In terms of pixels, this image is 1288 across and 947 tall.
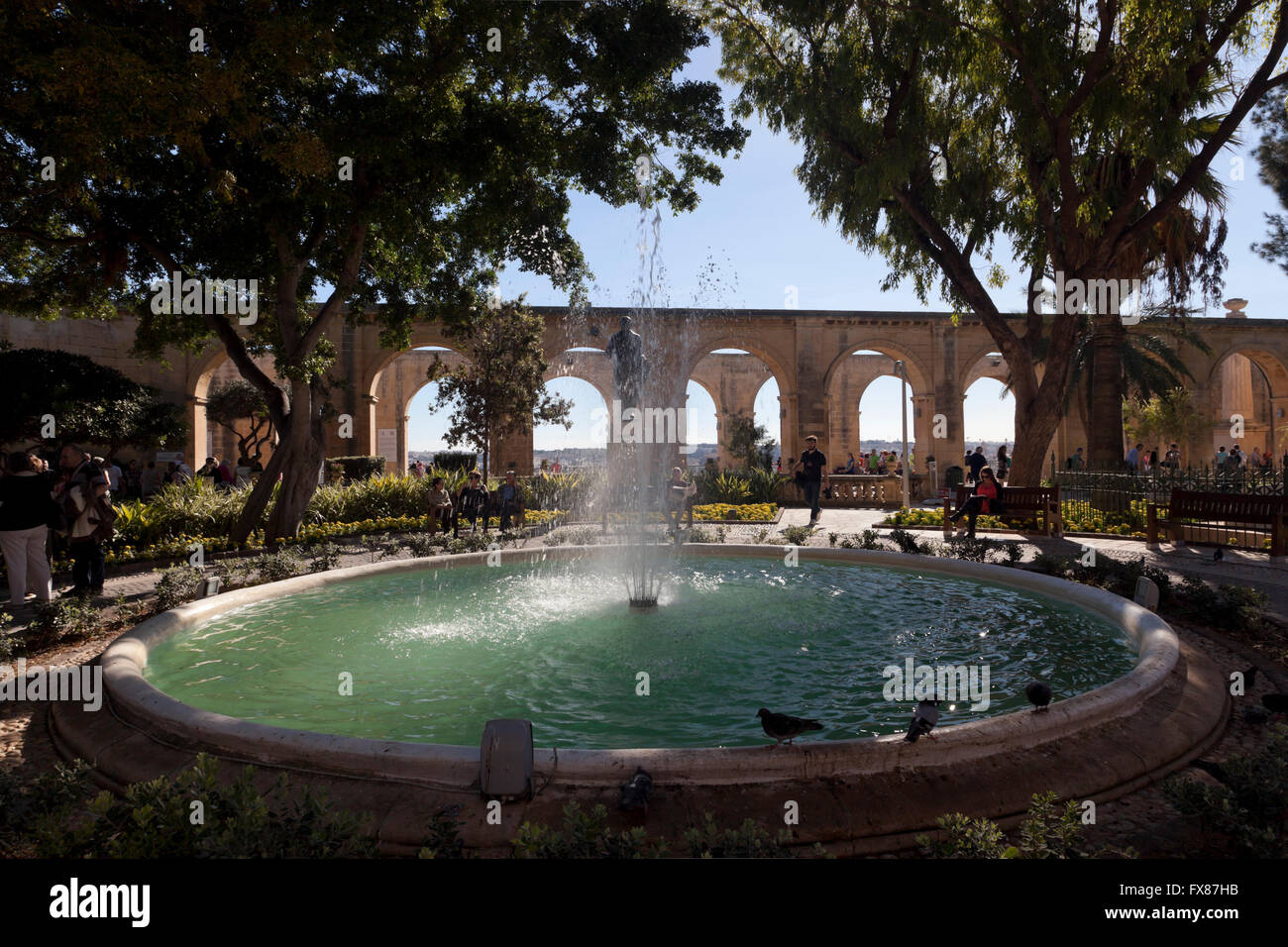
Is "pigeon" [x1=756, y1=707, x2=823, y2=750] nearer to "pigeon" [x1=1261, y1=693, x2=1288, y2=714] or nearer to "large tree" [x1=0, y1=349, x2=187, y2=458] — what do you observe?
"pigeon" [x1=1261, y1=693, x2=1288, y2=714]

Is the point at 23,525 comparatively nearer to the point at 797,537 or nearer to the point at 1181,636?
the point at 797,537

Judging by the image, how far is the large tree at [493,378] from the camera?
15414mm

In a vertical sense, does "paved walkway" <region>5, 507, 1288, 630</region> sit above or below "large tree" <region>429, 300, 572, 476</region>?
below

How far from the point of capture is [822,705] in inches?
134

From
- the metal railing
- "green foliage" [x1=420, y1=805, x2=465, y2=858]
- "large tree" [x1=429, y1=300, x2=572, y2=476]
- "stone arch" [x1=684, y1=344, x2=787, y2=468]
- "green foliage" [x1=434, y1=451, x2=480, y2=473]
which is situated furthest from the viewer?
"stone arch" [x1=684, y1=344, x2=787, y2=468]

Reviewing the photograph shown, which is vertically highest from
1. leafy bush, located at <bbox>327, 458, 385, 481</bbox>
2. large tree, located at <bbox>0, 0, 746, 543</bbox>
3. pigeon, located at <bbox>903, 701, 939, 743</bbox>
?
large tree, located at <bbox>0, 0, 746, 543</bbox>

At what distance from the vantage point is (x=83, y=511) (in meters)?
6.25

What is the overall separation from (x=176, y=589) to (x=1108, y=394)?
46.2ft

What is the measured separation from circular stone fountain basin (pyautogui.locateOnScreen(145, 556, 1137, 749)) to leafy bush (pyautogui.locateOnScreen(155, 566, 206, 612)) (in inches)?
21.0

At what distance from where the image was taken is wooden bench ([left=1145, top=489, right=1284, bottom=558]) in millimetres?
8000

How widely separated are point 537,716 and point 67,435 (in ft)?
36.2

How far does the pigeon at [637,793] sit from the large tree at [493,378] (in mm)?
13364

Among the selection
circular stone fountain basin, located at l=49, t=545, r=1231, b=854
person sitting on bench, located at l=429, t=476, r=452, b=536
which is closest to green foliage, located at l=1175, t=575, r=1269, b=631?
circular stone fountain basin, located at l=49, t=545, r=1231, b=854
